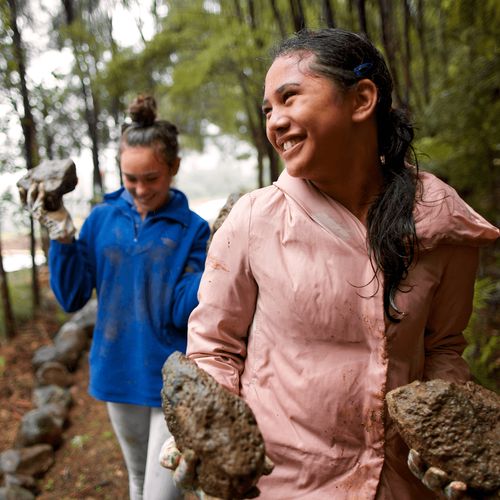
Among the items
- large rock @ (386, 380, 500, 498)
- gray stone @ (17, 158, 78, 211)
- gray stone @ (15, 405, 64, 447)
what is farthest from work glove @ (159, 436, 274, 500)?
gray stone @ (15, 405, 64, 447)

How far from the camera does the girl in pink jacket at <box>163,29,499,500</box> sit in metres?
1.34

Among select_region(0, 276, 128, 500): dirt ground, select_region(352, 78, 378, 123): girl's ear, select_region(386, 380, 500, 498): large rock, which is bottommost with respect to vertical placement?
select_region(0, 276, 128, 500): dirt ground

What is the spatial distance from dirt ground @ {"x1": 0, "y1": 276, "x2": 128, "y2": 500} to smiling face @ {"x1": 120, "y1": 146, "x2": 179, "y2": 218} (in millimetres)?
2724

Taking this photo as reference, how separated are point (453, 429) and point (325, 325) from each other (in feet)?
1.36

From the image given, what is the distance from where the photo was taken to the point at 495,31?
12.9 feet

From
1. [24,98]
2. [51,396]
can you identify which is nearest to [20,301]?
[51,396]

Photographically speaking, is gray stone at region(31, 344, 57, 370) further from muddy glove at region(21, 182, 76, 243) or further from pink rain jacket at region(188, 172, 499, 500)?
pink rain jacket at region(188, 172, 499, 500)

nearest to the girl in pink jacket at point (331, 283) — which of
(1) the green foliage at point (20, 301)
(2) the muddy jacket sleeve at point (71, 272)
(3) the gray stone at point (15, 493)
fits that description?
(2) the muddy jacket sleeve at point (71, 272)

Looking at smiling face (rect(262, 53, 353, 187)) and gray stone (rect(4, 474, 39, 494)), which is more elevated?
smiling face (rect(262, 53, 353, 187))

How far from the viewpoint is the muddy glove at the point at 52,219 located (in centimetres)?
219

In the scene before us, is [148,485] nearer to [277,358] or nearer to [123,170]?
[277,358]

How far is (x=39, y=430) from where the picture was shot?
172 inches

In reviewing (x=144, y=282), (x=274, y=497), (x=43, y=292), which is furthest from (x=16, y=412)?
(x=274, y=497)

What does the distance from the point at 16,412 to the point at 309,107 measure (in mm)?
4997
